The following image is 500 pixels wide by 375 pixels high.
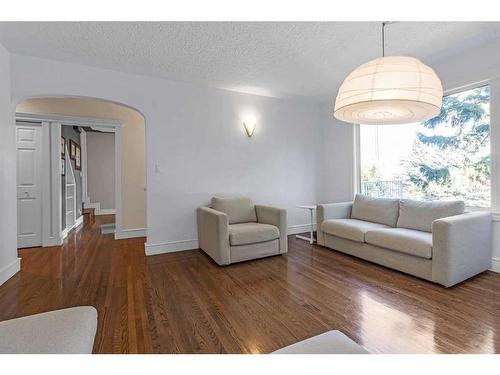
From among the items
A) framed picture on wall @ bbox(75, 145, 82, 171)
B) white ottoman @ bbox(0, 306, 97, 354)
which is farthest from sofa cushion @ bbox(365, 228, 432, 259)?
framed picture on wall @ bbox(75, 145, 82, 171)

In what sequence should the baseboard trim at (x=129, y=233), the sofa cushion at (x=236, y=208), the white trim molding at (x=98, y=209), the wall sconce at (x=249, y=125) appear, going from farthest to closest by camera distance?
the white trim molding at (x=98, y=209)
the baseboard trim at (x=129, y=233)
the wall sconce at (x=249, y=125)
the sofa cushion at (x=236, y=208)

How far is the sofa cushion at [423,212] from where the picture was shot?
9.02ft

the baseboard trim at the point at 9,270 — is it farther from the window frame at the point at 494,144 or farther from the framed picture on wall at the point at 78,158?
the window frame at the point at 494,144

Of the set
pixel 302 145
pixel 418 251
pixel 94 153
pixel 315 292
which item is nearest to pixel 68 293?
pixel 315 292

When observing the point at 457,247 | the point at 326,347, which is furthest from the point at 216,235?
the point at 457,247

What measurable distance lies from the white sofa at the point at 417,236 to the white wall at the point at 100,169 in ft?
21.9

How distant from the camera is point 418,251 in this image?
2.48 m

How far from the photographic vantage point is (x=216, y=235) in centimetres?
303

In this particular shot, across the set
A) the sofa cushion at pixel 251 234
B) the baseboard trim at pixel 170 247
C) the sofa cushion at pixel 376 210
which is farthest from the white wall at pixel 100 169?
the sofa cushion at pixel 376 210

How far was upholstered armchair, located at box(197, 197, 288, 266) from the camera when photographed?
9.83 feet

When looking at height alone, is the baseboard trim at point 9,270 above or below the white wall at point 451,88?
below

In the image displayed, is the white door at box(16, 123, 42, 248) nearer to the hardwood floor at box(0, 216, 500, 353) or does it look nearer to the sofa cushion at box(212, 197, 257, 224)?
the hardwood floor at box(0, 216, 500, 353)
